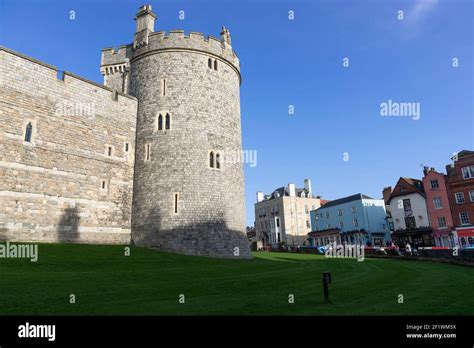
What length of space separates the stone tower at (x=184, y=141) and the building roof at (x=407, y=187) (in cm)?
3062

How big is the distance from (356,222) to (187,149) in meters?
38.6

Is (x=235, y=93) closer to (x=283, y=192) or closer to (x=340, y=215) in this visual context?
(x=340, y=215)

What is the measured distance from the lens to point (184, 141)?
24375 mm

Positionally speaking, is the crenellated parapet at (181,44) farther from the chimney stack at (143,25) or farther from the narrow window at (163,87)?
the narrow window at (163,87)

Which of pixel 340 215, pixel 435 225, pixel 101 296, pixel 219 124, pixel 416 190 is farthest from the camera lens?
pixel 340 215

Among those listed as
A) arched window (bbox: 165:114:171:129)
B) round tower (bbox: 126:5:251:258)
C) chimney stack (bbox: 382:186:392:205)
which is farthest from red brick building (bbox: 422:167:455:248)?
arched window (bbox: 165:114:171:129)

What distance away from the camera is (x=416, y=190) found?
4625 centimetres

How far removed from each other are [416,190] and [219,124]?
33.3m

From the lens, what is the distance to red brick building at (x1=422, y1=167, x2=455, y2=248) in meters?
41.7

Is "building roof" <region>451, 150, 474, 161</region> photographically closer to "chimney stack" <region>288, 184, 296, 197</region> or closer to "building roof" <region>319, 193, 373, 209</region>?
"building roof" <region>319, 193, 373, 209</region>

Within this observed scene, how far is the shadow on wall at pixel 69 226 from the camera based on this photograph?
2044cm

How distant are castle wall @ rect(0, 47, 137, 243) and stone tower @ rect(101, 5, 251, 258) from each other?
148 cm

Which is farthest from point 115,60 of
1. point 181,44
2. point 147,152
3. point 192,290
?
point 192,290
